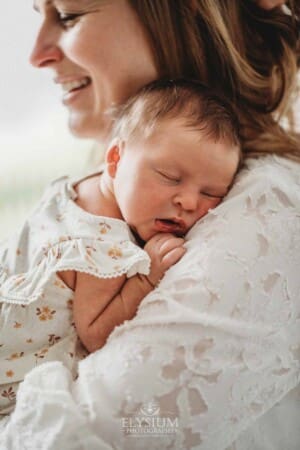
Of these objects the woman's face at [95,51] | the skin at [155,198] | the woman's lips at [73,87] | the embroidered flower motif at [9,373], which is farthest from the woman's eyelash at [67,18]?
the embroidered flower motif at [9,373]

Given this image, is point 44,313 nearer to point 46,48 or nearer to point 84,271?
point 84,271

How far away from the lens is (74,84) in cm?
146

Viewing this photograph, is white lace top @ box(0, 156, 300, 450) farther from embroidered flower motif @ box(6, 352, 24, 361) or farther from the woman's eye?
the woman's eye

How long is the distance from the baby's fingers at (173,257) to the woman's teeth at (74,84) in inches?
23.7

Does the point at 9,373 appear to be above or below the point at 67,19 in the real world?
below

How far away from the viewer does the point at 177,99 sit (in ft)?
3.88

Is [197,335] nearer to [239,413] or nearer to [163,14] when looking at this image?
[239,413]

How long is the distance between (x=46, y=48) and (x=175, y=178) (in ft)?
1.85

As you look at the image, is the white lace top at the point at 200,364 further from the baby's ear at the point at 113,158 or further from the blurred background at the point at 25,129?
the blurred background at the point at 25,129

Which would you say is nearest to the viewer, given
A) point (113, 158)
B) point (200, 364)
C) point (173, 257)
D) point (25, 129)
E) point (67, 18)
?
point (200, 364)

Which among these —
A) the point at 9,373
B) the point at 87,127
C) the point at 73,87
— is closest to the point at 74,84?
the point at 73,87

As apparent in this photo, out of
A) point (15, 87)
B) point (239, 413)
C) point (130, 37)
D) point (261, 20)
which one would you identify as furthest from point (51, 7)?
point (239, 413)

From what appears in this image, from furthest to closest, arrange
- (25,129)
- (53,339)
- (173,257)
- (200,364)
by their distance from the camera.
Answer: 1. (25,129)
2. (53,339)
3. (173,257)
4. (200,364)

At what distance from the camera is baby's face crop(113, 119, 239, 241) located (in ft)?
3.74
